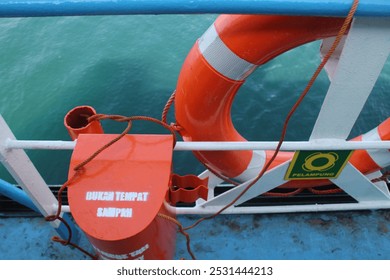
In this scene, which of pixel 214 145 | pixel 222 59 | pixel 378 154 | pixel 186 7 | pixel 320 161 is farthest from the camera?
pixel 378 154

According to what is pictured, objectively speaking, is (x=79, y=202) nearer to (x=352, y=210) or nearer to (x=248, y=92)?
(x=352, y=210)

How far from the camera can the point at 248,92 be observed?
5109 millimetres

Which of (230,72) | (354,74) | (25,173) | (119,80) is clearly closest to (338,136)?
(354,74)

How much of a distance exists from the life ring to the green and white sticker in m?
0.39

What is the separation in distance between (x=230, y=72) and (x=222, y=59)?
0.30ft

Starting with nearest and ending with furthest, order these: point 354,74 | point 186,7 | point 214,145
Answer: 1. point 186,7
2. point 354,74
3. point 214,145

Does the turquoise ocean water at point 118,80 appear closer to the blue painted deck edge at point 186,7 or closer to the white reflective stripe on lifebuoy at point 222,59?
the white reflective stripe on lifebuoy at point 222,59

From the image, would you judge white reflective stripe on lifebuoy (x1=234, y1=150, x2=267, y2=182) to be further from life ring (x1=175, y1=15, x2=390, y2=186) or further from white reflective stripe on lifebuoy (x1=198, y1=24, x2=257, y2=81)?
white reflective stripe on lifebuoy (x1=198, y1=24, x2=257, y2=81)

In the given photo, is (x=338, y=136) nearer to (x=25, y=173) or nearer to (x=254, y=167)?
(x=254, y=167)

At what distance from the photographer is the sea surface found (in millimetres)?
4633

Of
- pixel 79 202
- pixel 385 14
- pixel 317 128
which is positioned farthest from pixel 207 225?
pixel 385 14

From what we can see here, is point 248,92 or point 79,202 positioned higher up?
point 79,202

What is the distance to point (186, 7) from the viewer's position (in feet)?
4.54
